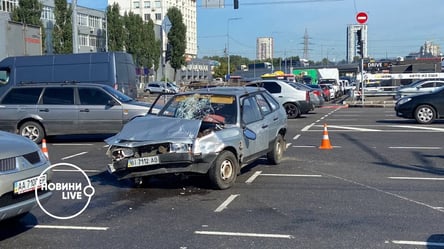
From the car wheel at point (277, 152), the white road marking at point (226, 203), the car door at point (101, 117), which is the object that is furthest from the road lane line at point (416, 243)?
the car door at point (101, 117)

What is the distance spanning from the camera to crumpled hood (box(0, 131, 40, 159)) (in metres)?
5.42

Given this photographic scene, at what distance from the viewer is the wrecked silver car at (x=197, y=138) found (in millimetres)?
7863

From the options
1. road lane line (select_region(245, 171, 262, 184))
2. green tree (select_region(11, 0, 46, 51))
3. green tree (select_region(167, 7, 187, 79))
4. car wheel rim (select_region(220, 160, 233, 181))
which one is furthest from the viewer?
green tree (select_region(167, 7, 187, 79))

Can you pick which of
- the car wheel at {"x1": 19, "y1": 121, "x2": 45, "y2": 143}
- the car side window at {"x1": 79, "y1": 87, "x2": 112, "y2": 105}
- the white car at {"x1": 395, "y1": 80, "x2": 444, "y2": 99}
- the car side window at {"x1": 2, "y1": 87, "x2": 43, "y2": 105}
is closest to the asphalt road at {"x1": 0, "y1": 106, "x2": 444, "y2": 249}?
the car side window at {"x1": 79, "y1": 87, "x2": 112, "y2": 105}

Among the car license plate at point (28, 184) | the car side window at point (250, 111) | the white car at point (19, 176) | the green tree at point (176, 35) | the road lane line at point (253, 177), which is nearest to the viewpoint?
the white car at point (19, 176)

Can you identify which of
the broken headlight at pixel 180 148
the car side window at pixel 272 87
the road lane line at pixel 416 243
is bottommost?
the road lane line at pixel 416 243

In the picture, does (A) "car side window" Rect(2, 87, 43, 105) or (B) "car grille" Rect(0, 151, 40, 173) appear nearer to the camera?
(B) "car grille" Rect(0, 151, 40, 173)

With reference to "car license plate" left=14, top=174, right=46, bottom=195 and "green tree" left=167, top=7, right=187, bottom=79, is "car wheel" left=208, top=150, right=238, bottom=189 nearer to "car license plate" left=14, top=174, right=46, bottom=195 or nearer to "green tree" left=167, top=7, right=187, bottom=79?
"car license plate" left=14, top=174, right=46, bottom=195

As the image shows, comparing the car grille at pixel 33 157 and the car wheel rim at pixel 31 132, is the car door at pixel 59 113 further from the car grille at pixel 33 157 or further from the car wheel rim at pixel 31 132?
the car grille at pixel 33 157

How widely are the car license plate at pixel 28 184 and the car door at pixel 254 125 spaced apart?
3861mm

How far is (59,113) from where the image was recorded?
14570 mm

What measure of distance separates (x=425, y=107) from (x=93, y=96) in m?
11.4

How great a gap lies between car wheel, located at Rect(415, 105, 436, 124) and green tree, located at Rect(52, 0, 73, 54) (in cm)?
5479

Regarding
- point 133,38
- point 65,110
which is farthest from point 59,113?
point 133,38
